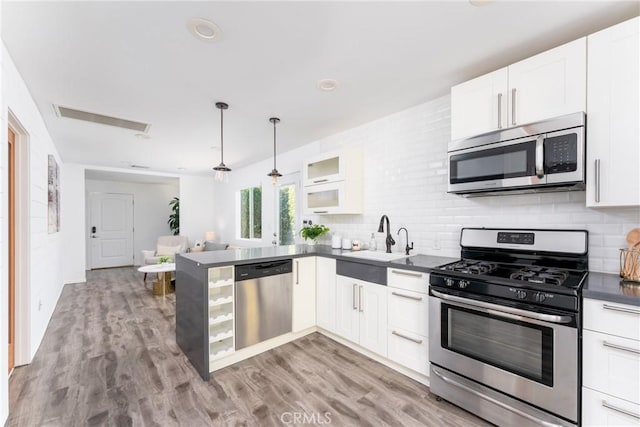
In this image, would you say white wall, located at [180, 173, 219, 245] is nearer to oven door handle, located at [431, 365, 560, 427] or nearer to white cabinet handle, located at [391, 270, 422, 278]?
white cabinet handle, located at [391, 270, 422, 278]

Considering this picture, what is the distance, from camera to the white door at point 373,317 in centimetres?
240

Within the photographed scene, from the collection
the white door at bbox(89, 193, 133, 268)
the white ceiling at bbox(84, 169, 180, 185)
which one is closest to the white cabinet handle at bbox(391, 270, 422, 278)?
the white ceiling at bbox(84, 169, 180, 185)

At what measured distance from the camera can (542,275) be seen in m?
1.72

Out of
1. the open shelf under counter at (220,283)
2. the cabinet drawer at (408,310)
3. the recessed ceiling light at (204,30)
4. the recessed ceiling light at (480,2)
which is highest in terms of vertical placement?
the recessed ceiling light at (480,2)

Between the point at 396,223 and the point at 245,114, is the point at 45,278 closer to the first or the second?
the point at 245,114

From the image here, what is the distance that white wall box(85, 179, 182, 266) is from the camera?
7.60 metres

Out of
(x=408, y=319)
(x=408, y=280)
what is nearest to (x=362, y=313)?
(x=408, y=319)

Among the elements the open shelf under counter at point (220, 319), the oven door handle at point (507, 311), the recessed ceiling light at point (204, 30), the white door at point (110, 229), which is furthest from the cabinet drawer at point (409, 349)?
the white door at point (110, 229)

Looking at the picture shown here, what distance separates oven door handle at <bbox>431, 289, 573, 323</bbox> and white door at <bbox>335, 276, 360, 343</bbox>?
93 centimetres

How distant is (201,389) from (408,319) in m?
1.70

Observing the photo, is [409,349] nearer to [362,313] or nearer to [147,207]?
[362,313]

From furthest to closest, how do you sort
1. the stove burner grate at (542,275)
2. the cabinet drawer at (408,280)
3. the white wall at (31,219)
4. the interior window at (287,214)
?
the interior window at (287,214)
the cabinet drawer at (408,280)
the white wall at (31,219)
the stove burner grate at (542,275)

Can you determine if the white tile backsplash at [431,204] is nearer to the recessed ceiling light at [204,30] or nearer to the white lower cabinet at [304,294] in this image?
the white lower cabinet at [304,294]

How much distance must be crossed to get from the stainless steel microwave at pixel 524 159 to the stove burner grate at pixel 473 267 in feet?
1.84
